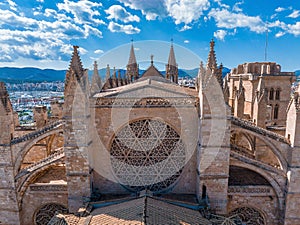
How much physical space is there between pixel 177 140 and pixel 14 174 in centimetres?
841

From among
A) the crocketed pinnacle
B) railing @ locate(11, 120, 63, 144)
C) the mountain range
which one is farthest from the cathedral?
the mountain range

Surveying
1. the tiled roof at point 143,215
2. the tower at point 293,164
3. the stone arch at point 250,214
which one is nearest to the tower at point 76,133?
the tiled roof at point 143,215

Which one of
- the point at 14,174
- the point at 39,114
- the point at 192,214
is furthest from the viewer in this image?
the point at 39,114

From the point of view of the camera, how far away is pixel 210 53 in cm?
1047

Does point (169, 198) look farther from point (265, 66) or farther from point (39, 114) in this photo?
point (265, 66)

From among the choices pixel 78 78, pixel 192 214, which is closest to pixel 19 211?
pixel 78 78

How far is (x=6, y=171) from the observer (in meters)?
10.8

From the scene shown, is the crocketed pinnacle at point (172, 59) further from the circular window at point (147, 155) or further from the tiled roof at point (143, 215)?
the tiled roof at point (143, 215)

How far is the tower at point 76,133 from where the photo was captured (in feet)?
33.0

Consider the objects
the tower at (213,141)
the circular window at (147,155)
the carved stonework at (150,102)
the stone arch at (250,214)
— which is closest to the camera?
the tower at (213,141)

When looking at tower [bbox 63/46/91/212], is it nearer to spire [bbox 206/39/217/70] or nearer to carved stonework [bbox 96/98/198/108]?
carved stonework [bbox 96/98/198/108]

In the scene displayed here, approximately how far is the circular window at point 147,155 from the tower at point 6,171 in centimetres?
503

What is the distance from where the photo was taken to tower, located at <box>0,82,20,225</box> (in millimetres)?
10508

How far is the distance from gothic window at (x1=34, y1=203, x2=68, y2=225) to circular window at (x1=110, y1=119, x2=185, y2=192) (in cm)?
351
